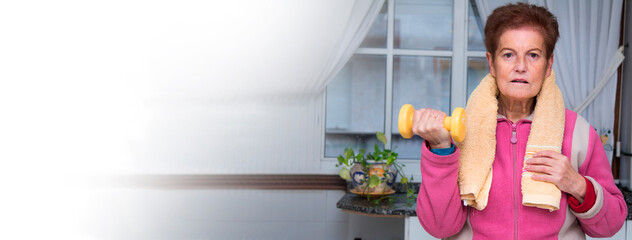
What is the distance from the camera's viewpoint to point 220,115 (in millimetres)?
2443

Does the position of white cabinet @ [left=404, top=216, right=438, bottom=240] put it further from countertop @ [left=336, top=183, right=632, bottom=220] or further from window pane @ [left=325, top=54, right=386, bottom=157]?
window pane @ [left=325, top=54, right=386, bottom=157]

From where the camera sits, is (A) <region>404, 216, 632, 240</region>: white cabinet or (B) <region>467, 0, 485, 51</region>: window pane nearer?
(A) <region>404, 216, 632, 240</region>: white cabinet

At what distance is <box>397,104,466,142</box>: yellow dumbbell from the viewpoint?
78cm

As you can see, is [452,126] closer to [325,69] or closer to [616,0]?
[325,69]

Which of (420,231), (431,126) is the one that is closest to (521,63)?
(431,126)

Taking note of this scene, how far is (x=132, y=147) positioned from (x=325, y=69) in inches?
37.5

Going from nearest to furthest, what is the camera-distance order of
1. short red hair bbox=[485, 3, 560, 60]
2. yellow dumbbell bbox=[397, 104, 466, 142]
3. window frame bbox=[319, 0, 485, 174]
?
yellow dumbbell bbox=[397, 104, 466, 142], short red hair bbox=[485, 3, 560, 60], window frame bbox=[319, 0, 485, 174]

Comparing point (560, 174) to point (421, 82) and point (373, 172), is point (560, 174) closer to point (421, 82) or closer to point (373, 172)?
point (373, 172)

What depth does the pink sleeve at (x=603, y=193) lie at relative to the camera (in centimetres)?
85

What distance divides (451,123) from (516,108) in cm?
23

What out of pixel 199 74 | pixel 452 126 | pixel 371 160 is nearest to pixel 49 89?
pixel 199 74

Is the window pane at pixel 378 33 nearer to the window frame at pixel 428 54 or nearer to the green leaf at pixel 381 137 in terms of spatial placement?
the window frame at pixel 428 54

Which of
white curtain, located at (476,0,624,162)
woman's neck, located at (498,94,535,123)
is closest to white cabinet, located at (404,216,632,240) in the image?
white curtain, located at (476,0,624,162)

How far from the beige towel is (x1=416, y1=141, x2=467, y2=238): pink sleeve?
0.10ft
